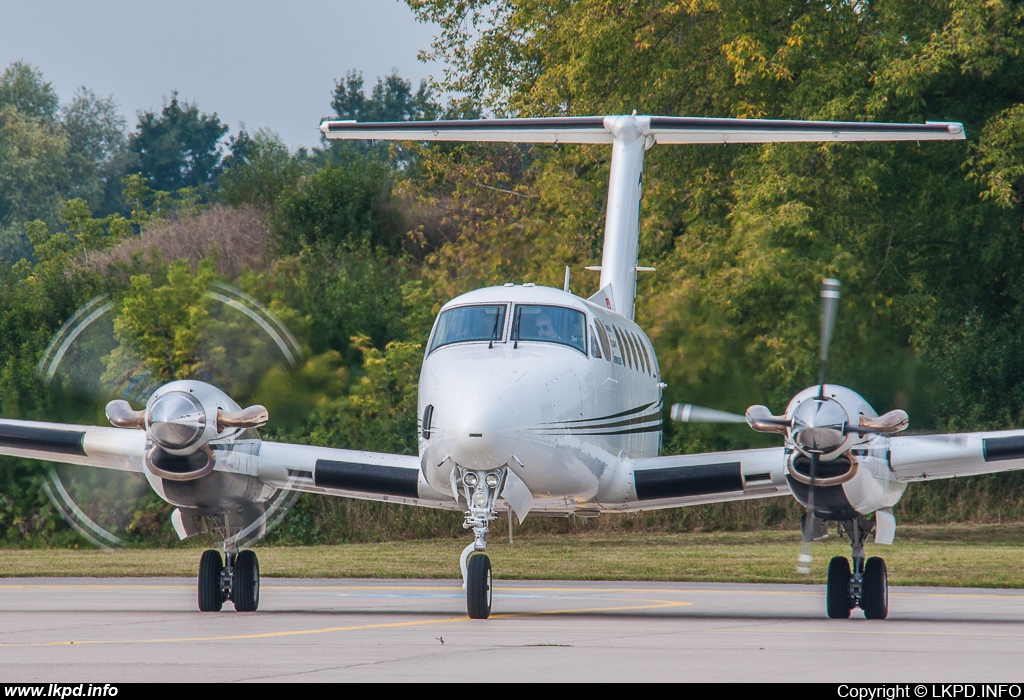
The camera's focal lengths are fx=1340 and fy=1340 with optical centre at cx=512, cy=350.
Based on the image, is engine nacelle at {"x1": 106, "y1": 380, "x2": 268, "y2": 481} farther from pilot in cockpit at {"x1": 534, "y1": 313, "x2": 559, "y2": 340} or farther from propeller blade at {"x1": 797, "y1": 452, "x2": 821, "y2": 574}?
propeller blade at {"x1": 797, "y1": 452, "x2": 821, "y2": 574}

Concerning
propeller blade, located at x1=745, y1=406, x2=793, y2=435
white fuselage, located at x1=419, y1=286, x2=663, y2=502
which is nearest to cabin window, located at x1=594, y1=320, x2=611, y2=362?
white fuselage, located at x1=419, y1=286, x2=663, y2=502

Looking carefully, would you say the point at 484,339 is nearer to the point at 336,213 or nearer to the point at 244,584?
the point at 244,584

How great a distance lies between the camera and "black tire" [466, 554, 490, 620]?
10.8 meters

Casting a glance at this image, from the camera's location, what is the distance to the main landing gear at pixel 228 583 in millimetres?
12641

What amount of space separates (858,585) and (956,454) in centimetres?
156

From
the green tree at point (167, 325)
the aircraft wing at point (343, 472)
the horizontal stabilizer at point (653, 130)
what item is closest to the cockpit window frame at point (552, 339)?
the aircraft wing at point (343, 472)

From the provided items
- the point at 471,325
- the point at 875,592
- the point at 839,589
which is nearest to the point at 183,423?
the point at 471,325

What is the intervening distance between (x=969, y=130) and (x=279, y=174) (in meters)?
23.8

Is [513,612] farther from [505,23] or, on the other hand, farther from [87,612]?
[505,23]

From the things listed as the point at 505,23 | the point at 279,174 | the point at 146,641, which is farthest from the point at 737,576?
the point at 279,174

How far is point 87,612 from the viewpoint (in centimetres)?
1266

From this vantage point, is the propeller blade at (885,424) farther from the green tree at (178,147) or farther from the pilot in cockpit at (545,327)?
the green tree at (178,147)

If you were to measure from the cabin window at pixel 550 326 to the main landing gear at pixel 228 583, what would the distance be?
Result: 11.1ft

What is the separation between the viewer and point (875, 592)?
12.1m
